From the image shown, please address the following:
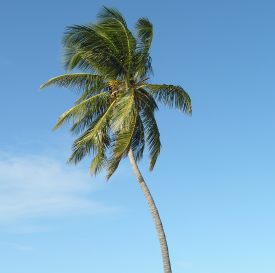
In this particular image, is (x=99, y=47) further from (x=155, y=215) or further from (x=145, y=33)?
(x=155, y=215)

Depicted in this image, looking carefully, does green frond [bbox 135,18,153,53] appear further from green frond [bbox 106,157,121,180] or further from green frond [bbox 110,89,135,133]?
green frond [bbox 106,157,121,180]

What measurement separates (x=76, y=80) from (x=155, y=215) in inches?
325

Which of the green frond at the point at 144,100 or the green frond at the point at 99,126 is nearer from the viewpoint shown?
the green frond at the point at 99,126

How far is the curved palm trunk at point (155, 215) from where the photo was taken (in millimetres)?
27744

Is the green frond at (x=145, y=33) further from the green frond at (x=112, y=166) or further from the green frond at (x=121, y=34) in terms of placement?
the green frond at (x=112, y=166)

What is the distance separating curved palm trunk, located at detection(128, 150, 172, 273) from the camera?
27744mm

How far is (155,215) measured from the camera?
28953 millimetres

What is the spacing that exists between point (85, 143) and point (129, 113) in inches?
117

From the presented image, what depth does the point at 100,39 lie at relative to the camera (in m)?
30.9

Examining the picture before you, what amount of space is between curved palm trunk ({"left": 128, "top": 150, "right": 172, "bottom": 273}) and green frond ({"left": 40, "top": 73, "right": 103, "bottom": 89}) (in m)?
4.18

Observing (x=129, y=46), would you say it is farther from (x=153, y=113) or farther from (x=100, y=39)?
(x=153, y=113)

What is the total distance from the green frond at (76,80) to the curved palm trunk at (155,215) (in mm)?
4185

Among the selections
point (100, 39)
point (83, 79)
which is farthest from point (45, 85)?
point (100, 39)

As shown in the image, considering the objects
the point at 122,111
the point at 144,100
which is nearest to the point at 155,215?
the point at 122,111
